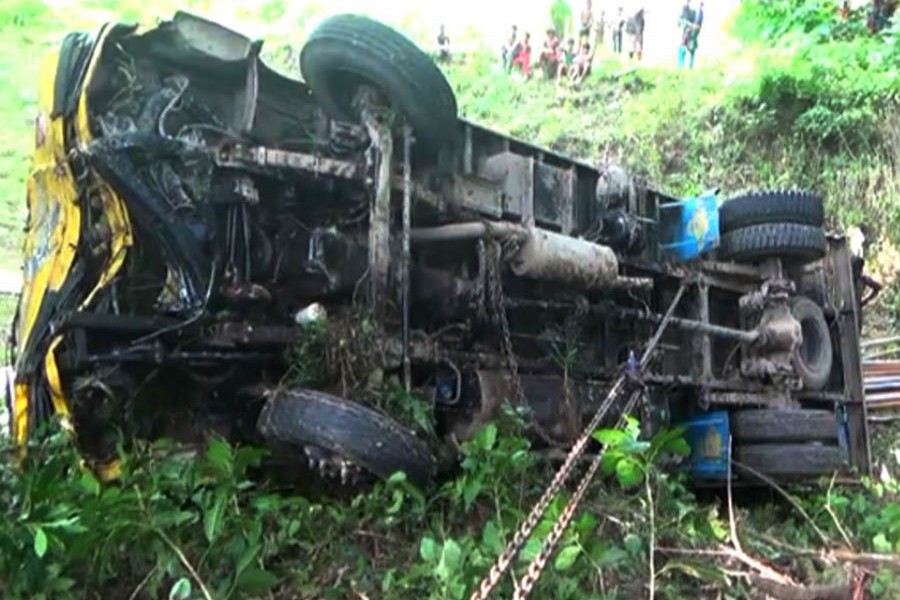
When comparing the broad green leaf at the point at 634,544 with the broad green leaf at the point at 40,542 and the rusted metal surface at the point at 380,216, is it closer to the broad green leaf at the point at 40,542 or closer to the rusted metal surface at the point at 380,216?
the rusted metal surface at the point at 380,216

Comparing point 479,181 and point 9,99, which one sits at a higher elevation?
point 9,99

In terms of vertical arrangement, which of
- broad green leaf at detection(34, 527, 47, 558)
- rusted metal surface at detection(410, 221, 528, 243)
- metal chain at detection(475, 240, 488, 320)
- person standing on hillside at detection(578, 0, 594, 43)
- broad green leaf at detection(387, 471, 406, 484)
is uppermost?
person standing on hillside at detection(578, 0, 594, 43)

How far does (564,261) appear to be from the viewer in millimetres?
3938

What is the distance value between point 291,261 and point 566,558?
1829mm

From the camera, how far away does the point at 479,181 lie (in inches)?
163

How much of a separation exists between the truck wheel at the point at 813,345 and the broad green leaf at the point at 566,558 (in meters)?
3.63

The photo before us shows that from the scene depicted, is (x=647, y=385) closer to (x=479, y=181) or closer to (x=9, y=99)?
(x=479, y=181)

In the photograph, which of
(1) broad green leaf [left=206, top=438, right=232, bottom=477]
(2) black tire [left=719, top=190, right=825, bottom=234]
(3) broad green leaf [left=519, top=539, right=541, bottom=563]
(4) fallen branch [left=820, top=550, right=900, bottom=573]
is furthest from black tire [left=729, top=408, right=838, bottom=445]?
(1) broad green leaf [left=206, top=438, right=232, bottom=477]

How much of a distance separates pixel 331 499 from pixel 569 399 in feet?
4.48

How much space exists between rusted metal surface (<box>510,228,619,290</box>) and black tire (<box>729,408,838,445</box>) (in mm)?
1280

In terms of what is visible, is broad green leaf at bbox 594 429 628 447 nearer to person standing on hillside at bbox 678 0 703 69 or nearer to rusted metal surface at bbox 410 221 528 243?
rusted metal surface at bbox 410 221 528 243

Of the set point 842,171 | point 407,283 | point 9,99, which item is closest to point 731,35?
point 842,171

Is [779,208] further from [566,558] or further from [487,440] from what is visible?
[566,558]

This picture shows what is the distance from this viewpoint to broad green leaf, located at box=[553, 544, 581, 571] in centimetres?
216
